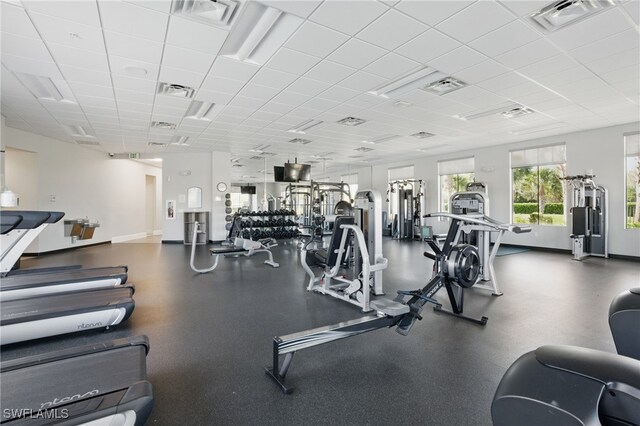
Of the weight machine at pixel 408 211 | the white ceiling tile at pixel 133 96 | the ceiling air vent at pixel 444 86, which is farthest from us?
the weight machine at pixel 408 211

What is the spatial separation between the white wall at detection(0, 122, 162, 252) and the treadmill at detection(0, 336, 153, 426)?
636cm

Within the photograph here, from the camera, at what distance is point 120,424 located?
1379 mm

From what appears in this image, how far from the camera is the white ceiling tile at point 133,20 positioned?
268cm

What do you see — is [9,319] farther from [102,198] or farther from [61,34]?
[102,198]

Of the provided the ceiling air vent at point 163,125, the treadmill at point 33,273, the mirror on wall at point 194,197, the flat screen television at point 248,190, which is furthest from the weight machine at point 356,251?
the flat screen television at point 248,190

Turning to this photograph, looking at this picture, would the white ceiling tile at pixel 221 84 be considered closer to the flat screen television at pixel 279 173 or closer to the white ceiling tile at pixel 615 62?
the white ceiling tile at pixel 615 62

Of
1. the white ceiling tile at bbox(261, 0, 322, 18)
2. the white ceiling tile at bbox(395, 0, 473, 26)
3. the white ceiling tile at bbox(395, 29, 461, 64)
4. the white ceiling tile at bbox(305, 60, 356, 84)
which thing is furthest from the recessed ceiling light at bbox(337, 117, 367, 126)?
the white ceiling tile at bbox(261, 0, 322, 18)

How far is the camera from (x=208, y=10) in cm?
281

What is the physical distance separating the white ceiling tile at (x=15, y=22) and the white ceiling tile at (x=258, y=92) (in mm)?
2309

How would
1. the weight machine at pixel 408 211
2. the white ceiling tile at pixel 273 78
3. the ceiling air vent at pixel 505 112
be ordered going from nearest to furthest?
1. the white ceiling tile at pixel 273 78
2. the ceiling air vent at pixel 505 112
3. the weight machine at pixel 408 211

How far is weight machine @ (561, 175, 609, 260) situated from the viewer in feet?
21.9

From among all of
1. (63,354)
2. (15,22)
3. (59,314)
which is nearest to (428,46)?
(15,22)

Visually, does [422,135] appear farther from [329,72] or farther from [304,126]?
[329,72]

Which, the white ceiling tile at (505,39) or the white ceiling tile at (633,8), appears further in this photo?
the white ceiling tile at (505,39)
